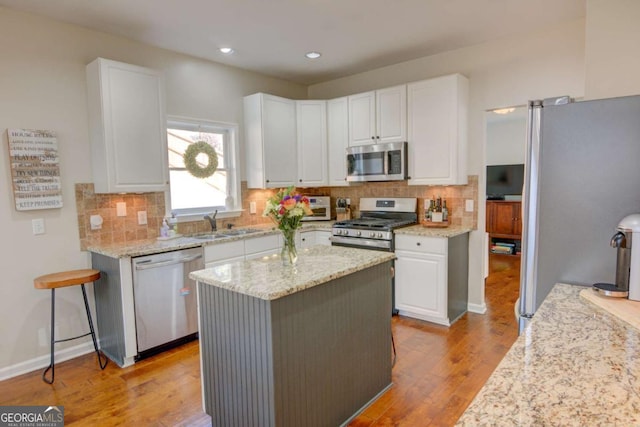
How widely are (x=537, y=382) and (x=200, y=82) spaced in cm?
387

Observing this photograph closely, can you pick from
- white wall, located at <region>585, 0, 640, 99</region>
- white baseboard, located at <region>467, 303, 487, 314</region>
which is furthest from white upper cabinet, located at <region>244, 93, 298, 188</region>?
white wall, located at <region>585, 0, 640, 99</region>

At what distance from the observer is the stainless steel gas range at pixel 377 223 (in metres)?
3.74

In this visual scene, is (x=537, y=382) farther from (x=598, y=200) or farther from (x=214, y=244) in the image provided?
(x=214, y=244)

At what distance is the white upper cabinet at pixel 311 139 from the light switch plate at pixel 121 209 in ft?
6.31

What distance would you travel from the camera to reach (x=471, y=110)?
12.2ft

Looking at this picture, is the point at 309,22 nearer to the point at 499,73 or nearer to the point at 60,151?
the point at 499,73

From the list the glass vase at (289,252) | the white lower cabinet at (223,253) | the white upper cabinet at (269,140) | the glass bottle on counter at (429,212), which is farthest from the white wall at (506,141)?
the glass vase at (289,252)

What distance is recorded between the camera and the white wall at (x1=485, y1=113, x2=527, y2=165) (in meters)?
7.18

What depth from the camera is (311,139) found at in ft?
14.9

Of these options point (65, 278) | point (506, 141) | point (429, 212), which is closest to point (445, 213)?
point (429, 212)

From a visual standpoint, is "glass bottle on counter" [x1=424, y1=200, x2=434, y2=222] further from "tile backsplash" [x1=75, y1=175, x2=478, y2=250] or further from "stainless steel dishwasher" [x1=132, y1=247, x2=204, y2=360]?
"stainless steel dishwasher" [x1=132, y1=247, x2=204, y2=360]

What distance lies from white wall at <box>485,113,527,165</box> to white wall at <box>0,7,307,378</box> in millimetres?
6582

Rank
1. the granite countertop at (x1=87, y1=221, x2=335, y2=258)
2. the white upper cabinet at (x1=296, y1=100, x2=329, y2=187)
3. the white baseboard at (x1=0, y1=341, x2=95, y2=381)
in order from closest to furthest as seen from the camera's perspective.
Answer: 1. the white baseboard at (x1=0, y1=341, x2=95, y2=381)
2. the granite countertop at (x1=87, y1=221, x2=335, y2=258)
3. the white upper cabinet at (x1=296, y1=100, x2=329, y2=187)

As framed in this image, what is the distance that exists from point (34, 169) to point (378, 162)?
3052 mm
